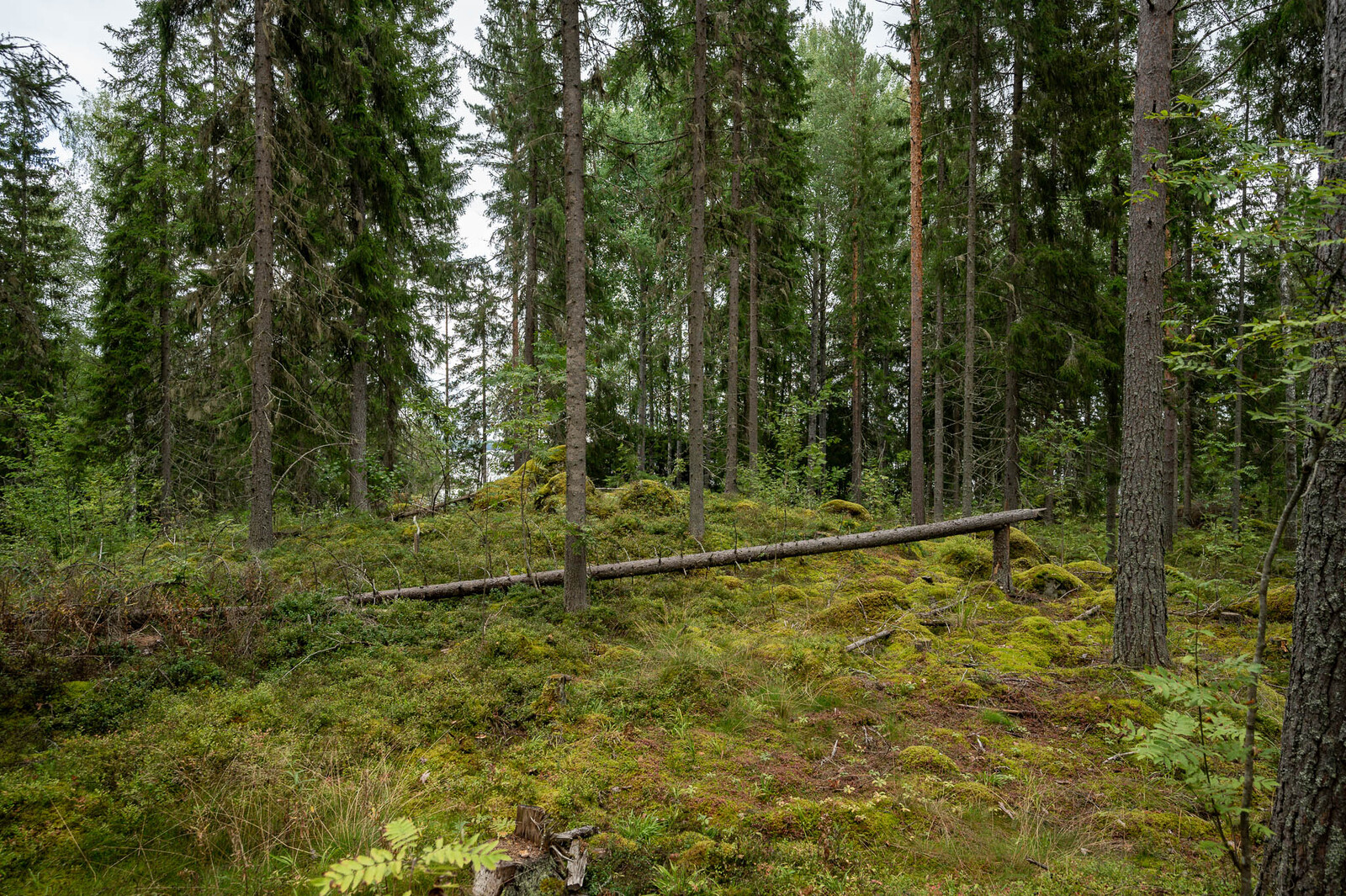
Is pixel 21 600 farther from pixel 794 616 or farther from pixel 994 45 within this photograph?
pixel 994 45

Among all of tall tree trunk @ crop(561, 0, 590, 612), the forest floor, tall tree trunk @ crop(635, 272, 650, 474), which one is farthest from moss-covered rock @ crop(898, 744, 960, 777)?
tall tree trunk @ crop(635, 272, 650, 474)

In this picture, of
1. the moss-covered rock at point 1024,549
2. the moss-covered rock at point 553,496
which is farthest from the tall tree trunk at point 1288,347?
the moss-covered rock at point 553,496

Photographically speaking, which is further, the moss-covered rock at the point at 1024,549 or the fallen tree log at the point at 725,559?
the moss-covered rock at the point at 1024,549

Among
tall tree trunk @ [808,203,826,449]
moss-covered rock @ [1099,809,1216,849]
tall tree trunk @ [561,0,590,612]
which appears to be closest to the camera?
moss-covered rock @ [1099,809,1216,849]

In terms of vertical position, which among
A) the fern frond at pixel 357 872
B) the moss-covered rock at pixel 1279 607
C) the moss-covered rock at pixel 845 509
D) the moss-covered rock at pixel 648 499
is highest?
the moss-covered rock at pixel 648 499

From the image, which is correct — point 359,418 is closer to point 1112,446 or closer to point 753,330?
point 753,330

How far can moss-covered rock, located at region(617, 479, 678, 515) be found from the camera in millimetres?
12977

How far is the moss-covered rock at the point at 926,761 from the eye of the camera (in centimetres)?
429

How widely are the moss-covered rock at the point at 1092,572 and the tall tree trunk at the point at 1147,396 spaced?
4.18 metres

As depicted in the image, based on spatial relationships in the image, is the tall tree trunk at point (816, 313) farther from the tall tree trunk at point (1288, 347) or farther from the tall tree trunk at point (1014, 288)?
the tall tree trunk at point (1288, 347)

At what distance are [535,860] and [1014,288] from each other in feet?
50.7

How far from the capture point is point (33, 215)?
1593 cm

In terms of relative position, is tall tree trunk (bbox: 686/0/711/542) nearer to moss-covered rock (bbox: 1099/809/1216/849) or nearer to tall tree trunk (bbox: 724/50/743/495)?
tall tree trunk (bbox: 724/50/743/495)

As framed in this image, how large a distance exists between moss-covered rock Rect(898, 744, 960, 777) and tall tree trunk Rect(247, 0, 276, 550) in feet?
35.0
